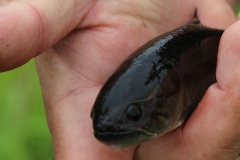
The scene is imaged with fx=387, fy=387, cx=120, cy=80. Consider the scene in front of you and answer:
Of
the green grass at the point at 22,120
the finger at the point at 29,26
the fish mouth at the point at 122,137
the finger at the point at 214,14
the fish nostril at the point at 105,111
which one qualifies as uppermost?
the finger at the point at 29,26

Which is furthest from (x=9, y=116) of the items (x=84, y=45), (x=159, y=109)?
(x=159, y=109)

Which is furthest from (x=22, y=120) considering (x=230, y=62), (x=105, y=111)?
(x=230, y=62)

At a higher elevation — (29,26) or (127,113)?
(29,26)

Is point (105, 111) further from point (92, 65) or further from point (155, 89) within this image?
point (92, 65)

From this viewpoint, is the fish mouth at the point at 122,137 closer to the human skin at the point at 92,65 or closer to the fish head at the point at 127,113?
the fish head at the point at 127,113

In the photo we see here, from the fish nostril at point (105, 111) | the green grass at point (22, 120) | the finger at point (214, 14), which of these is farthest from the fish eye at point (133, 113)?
the green grass at point (22, 120)

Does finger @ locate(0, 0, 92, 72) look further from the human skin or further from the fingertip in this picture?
the fingertip

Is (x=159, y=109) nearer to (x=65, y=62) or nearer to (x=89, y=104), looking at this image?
(x=89, y=104)
